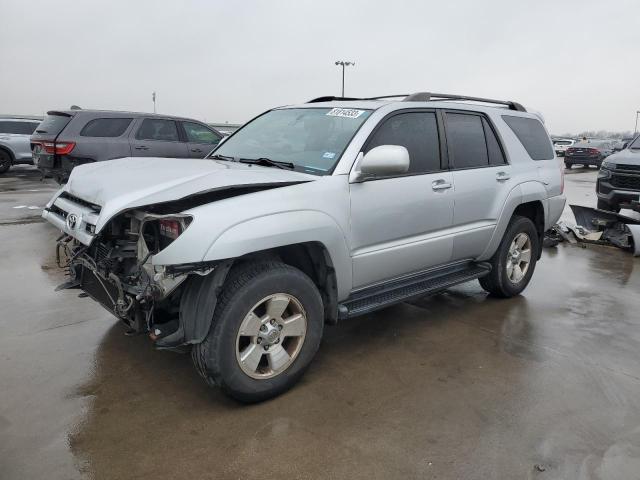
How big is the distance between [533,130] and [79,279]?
4538 mm

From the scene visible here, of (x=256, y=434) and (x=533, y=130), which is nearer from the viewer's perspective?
(x=256, y=434)

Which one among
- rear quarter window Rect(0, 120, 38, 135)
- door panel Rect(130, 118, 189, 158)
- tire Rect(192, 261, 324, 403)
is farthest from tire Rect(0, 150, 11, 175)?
tire Rect(192, 261, 324, 403)

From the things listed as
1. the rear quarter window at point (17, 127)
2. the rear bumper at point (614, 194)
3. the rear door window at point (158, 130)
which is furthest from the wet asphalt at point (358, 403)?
the rear quarter window at point (17, 127)

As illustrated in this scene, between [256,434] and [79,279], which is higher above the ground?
[79,279]

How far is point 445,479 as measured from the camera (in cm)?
253

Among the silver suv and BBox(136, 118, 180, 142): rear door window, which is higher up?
BBox(136, 118, 180, 142): rear door window

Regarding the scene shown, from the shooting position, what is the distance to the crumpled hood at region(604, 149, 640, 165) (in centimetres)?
898

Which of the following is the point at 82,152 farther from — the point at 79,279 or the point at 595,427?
the point at 595,427

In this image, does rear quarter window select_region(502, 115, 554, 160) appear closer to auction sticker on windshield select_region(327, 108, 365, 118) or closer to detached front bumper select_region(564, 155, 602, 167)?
auction sticker on windshield select_region(327, 108, 365, 118)

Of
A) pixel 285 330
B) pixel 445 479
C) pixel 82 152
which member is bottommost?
pixel 445 479

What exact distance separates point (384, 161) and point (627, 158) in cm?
770

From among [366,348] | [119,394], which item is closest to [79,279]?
[119,394]

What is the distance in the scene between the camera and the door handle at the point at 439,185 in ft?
13.3

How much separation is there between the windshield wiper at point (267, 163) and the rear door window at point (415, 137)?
622 millimetres
